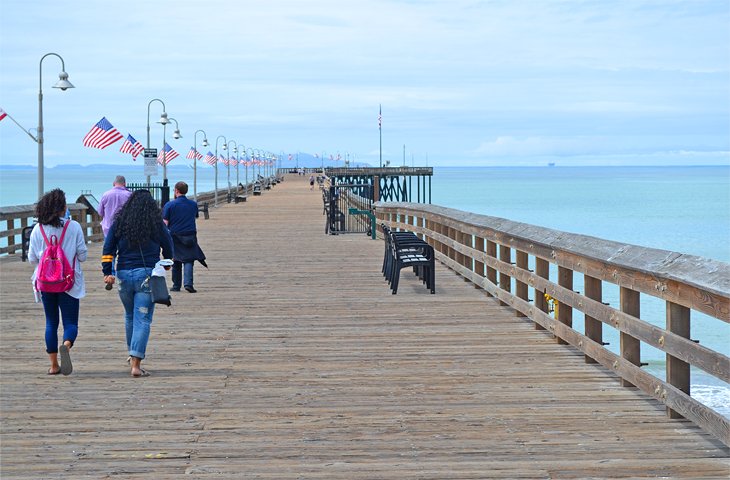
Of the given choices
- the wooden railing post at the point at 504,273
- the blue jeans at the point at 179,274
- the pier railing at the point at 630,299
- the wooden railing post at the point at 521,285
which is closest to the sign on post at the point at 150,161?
the blue jeans at the point at 179,274

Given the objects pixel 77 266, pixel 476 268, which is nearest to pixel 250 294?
pixel 476 268

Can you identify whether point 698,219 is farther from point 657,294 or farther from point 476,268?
point 657,294

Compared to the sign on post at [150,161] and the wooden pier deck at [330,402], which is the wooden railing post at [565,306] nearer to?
the wooden pier deck at [330,402]

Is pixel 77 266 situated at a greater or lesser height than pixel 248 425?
greater

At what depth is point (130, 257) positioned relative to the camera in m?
8.47

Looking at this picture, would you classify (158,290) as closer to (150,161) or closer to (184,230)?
(184,230)

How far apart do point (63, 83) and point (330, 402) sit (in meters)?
19.6

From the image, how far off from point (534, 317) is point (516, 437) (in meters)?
4.50

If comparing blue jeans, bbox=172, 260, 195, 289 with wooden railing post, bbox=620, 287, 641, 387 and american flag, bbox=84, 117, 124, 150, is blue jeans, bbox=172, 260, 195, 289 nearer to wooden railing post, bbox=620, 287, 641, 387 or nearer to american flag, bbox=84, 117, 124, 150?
wooden railing post, bbox=620, 287, 641, 387

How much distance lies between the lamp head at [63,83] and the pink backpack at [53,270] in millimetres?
17434

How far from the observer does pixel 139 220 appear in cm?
842

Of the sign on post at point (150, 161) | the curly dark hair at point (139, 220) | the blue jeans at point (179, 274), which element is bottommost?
→ the blue jeans at point (179, 274)

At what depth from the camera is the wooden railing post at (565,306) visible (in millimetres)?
9520

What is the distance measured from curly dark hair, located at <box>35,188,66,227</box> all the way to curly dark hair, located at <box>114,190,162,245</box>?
0.45 metres
